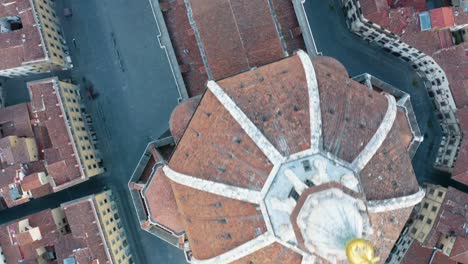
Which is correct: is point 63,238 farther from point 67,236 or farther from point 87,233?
point 87,233

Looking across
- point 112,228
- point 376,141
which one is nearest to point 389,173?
point 376,141

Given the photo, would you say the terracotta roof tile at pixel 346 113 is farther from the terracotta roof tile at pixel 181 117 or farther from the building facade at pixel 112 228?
the building facade at pixel 112 228

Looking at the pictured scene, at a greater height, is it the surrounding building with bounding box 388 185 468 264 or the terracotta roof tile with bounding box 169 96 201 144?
the terracotta roof tile with bounding box 169 96 201 144

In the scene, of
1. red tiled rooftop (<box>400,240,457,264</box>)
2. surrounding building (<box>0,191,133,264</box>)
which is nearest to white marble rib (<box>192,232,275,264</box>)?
surrounding building (<box>0,191,133,264</box>)

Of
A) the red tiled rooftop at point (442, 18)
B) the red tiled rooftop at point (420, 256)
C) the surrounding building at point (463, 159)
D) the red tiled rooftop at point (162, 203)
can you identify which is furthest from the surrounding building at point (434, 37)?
the red tiled rooftop at point (162, 203)

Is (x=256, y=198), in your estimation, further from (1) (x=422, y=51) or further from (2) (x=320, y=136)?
(1) (x=422, y=51)

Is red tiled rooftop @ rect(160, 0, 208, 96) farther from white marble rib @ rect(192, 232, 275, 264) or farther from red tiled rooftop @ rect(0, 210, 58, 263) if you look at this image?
red tiled rooftop @ rect(0, 210, 58, 263)
